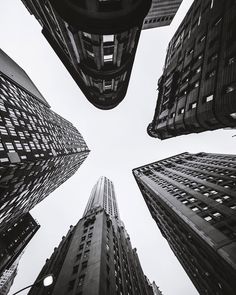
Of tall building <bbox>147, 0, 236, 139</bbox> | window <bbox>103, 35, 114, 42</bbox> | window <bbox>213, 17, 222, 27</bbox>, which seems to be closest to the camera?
tall building <bbox>147, 0, 236, 139</bbox>

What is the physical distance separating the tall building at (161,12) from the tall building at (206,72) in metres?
38.7

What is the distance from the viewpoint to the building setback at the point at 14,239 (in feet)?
218

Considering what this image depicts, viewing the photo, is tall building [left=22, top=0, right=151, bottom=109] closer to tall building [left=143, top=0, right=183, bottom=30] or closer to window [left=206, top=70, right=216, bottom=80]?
window [left=206, top=70, right=216, bottom=80]

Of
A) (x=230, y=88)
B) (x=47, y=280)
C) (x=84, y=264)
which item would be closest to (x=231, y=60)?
(x=230, y=88)

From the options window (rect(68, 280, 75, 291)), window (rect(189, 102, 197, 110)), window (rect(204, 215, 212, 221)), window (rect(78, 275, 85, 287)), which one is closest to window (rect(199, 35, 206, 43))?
window (rect(189, 102, 197, 110))

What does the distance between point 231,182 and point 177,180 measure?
2020 centimetres

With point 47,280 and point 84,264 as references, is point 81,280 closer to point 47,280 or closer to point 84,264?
point 84,264

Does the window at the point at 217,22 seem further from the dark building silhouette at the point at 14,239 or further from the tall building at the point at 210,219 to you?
the dark building silhouette at the point at 14,239

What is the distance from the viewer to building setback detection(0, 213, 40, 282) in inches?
2621

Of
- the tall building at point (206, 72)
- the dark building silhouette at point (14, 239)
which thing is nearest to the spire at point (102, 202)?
the dark building silhouette at point (14, 239)

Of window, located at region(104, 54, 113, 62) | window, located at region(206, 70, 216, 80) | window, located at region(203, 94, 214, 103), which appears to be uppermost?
window, located at region(104, 54, 113, 62)

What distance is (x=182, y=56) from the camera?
107ft

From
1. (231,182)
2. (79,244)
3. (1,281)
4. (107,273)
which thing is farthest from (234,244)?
(1,281)

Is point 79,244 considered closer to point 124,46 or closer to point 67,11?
point 124,46
